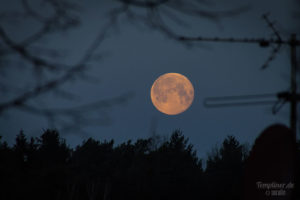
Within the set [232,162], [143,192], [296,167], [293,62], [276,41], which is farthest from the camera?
[232,162]

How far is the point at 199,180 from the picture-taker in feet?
125

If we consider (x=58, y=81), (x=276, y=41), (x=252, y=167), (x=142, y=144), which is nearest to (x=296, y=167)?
(x=252, y=167)

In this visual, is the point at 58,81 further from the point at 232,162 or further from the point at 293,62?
the point at 232,162

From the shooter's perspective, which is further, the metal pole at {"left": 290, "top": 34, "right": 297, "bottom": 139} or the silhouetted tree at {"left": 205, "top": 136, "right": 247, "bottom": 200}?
the silhouetted tree at {"left": 205, "top": 136, "right": 247, "bottom": 200}

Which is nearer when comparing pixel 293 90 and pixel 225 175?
pixel 293 90

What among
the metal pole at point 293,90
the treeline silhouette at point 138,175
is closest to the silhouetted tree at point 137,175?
the treeline silhouette at point 138,175

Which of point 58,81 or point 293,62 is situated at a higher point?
point 293,62

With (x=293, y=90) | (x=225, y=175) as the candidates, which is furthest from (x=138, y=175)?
(x=293, y=90)

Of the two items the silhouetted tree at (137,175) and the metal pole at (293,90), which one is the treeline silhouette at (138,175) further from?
the metal pole at (293,90)

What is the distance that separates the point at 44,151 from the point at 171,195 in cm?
1492

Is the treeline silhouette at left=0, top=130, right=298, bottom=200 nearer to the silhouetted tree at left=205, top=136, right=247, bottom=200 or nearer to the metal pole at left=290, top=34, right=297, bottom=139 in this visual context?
the silhouetted tree at left=205, top=136, right=247, bottom=200

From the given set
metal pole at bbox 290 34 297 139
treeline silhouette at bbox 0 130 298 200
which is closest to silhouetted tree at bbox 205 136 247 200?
treeline silhouette at bbox 0 130 298 200

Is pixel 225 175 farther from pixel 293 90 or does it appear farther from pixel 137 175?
pixel 293 90

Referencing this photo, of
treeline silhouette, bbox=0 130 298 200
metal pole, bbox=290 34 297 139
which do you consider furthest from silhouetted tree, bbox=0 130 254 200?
metal pole, bbox=290 34 297 139
